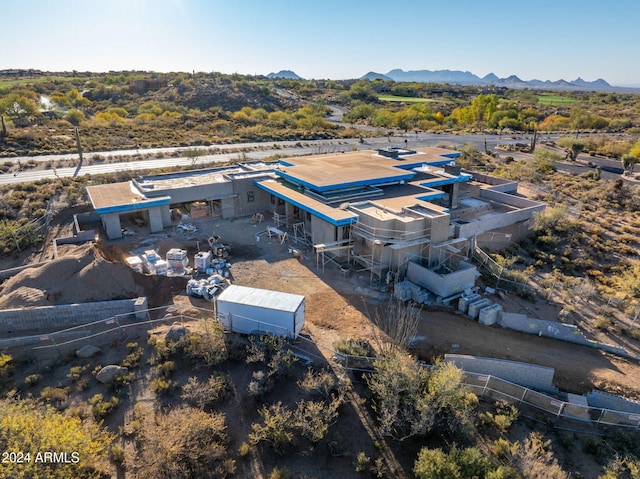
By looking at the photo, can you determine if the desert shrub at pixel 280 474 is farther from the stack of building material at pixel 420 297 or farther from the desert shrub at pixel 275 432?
the stack of building material at pixel 420 297

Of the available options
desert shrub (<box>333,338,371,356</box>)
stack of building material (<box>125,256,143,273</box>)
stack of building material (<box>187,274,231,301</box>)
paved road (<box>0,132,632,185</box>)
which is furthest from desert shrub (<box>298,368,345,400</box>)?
paved road (<box>0,132,632,185</box>)

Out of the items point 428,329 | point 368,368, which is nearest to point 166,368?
point 368,368

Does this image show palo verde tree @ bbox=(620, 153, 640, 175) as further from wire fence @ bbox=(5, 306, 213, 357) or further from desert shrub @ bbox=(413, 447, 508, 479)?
wire fence @ bbox=(5, 306, 213, 357)

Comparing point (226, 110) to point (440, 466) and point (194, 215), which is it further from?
point (440, 466)

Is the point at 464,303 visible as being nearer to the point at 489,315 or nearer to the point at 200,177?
the point at 489,315

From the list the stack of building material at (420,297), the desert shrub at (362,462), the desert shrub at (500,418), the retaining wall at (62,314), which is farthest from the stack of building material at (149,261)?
the desert shrub at (500,418)

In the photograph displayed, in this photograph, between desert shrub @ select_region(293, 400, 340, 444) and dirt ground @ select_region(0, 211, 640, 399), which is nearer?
desert shrub @ select_region(293, 400, 340, 444)
